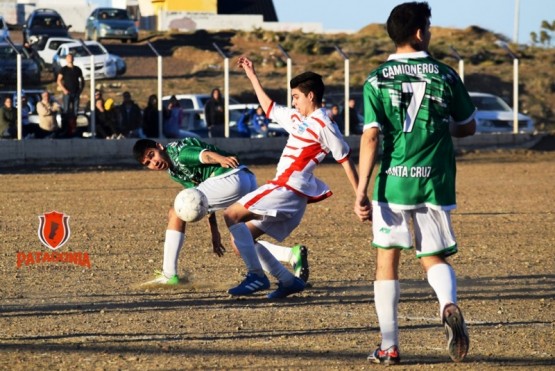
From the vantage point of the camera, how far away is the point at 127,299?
372 inches

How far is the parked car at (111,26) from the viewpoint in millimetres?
50938

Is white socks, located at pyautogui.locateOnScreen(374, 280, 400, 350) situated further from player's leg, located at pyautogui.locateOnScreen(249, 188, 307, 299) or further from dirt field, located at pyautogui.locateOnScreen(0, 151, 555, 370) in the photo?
player's leg, located at pyautogui.locateOnScreen(249, 188, 307, 299)

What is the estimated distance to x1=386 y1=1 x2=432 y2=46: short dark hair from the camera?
6738 millimetres

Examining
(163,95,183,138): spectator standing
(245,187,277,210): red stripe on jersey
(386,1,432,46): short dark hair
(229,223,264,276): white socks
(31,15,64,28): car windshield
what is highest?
(386,1,432,46): short dark hair

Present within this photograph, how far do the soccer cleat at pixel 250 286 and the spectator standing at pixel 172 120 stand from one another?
60.9ft

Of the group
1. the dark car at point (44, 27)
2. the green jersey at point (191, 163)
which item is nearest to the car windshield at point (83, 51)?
the dark car at point (44, 27)

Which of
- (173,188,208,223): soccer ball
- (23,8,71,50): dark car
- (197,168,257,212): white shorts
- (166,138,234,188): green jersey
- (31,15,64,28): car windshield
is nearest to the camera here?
(173,188,208,223): soccer ball

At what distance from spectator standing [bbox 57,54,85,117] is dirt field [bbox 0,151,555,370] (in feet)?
32.6

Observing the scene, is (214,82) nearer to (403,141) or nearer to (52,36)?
(52,36)

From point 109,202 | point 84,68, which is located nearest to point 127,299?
point 109,202

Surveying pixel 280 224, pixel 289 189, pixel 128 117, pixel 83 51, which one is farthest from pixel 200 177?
pixel 83 51

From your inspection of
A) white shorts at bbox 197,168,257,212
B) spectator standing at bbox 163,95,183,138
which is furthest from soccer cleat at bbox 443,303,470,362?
spectator standing at bbox 163,95,183,138

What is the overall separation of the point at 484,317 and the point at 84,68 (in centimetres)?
3106

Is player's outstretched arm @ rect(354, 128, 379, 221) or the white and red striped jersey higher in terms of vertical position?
player's outstretched arm @ rect(354, 128, 379, 221)
